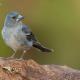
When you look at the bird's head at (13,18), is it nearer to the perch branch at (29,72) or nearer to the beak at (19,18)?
the beak at (19,18)

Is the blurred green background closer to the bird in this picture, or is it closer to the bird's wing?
the bird's wing

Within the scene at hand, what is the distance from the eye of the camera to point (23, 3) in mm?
16766

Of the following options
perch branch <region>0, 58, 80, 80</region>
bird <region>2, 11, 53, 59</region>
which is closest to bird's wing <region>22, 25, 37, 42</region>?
bird <region>2, 11, 53, 59</region>

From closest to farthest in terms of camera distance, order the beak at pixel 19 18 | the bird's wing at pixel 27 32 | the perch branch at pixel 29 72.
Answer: the perch branch at pixel 29 72
the beak at pixel 19 18
the bird's wing at pixel 27 32

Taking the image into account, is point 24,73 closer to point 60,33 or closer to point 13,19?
point 13,19

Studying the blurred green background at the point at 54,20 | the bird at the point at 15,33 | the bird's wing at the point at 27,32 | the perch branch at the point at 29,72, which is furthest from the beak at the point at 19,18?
the blurred green background at the point at 54,20

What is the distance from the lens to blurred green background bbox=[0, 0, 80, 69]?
52.2 feet

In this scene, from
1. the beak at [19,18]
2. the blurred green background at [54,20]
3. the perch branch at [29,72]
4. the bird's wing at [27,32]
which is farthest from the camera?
the blurred green background at [54,20]

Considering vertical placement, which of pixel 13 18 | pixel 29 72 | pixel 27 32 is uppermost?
pixel 13 18

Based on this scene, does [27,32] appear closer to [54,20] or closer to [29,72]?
[29,72]

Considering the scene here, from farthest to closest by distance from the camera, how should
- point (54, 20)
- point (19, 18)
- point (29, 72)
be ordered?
point (54, 20) < point (19, 18) < point (29, 72)

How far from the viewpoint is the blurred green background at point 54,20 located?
15.9 metres

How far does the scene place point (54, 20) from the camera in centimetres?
1683

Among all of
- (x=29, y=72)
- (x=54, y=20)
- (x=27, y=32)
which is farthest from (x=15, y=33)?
(x=54, y=20)
